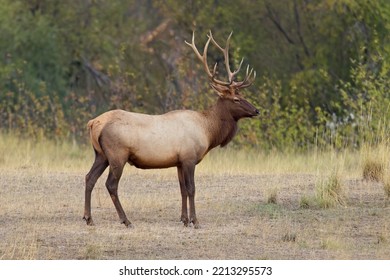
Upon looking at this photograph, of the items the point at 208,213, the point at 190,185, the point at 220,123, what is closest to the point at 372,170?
the point at 208,213

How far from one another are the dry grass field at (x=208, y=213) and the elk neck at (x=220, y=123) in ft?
2.95

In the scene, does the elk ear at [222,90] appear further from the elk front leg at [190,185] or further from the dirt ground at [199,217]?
the dirt ground at [199,217]

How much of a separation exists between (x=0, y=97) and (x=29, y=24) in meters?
2.49

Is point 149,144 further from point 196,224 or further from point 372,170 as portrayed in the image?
point 372,170

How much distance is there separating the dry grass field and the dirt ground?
0.01m

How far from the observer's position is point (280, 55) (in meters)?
25.9

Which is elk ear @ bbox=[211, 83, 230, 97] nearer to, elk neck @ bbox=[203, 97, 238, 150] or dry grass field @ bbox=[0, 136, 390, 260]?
elk neck @ bbox=[203, 97, 238, 150]

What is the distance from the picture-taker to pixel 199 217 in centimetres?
1376

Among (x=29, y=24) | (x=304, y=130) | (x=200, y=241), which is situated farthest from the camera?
(x=29, y=24)

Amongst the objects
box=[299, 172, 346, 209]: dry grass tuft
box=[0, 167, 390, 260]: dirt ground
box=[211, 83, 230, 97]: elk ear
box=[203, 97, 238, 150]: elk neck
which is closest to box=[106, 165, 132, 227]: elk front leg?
box=[0, 167, 390, 260]: dirt ground

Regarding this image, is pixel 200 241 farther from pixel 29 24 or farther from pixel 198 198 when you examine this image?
pixel 29 24

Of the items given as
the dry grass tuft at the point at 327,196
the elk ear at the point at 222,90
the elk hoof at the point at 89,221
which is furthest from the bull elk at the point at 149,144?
the dry grass tuft at the point at 327,196
